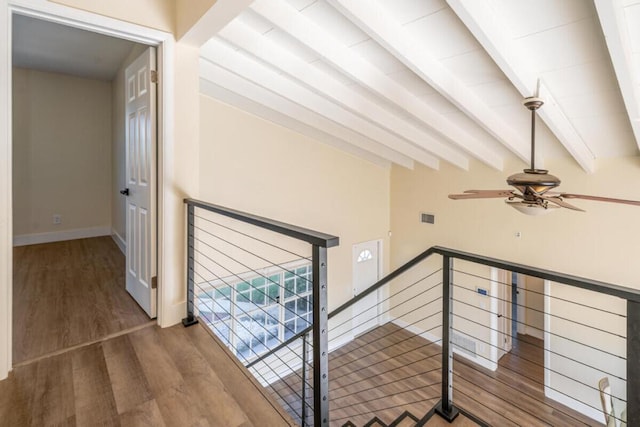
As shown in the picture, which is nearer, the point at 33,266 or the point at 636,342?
the point at 636,342

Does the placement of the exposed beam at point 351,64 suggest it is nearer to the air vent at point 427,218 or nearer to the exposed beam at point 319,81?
the exposed beam at point 319,81

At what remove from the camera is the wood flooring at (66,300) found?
2.28 meters

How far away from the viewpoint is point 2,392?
1742mm

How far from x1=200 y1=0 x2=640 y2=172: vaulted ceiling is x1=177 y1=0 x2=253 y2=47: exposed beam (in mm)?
200

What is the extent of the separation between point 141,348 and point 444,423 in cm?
193

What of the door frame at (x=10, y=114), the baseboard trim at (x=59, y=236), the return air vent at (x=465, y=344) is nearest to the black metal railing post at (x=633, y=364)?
the door frame at (x=10, y=114)

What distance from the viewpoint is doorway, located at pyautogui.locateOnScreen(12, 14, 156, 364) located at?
306 cm

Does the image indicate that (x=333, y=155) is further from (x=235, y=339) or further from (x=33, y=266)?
(x=33, y=266)

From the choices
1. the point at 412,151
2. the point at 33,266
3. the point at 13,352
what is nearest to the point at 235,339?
the point at 33,266

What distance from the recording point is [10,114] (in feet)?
5.95

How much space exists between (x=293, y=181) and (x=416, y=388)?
3478mm

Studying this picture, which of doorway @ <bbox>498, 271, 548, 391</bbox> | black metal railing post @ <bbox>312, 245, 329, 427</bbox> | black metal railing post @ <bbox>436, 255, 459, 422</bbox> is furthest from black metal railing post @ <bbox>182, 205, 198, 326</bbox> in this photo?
doorway @ <bbox>498, 271, 548, 391</bbox>

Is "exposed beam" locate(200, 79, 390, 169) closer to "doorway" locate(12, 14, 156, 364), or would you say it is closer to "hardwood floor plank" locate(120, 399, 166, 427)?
"doorway" locate(12, 14, 156, 364)

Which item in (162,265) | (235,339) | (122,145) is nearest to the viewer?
(162,265)
